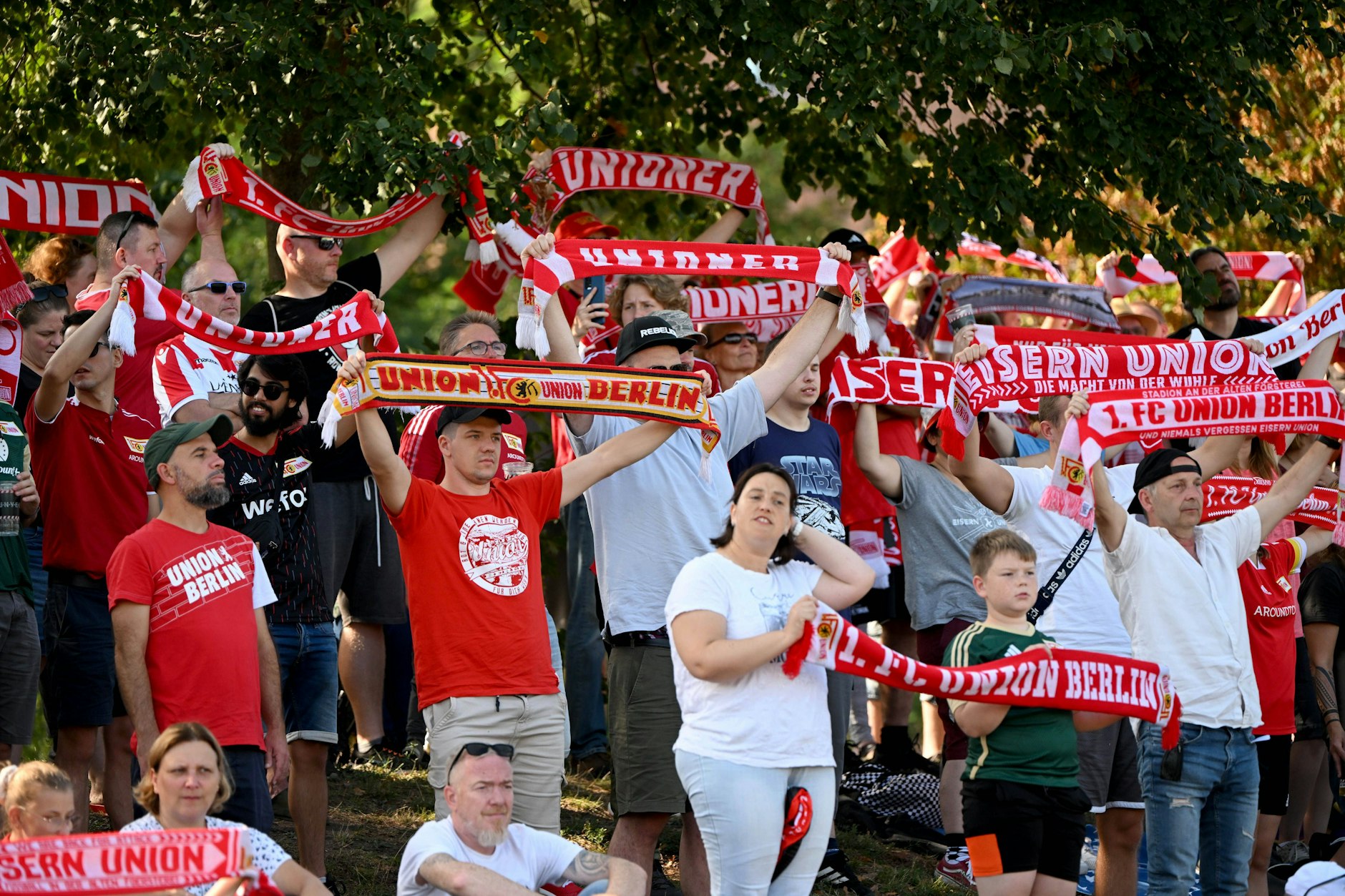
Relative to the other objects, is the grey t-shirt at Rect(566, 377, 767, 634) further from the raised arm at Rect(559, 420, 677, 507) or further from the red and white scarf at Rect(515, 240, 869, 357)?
the red and white scarf at Rect(515, 240, 869, 357)

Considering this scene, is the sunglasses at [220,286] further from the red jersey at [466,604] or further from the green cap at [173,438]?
the red jersey at [466,604]

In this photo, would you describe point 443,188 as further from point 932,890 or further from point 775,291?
point 932,890

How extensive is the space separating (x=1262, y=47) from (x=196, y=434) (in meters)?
6.32

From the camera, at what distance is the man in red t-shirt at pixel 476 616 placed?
19.8 feet

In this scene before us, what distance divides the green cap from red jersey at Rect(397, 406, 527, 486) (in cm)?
140

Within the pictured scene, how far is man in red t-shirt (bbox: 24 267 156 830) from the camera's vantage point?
6.50m

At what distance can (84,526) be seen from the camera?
669 centimetres

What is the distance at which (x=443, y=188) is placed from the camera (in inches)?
308

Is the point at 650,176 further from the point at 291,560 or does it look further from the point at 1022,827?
the point at 1022,827

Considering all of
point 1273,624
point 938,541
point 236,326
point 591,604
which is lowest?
point 1273,624

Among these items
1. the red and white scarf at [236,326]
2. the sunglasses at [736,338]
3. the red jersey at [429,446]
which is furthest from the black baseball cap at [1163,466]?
the red and white scarf at [236,326]

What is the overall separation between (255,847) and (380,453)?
1.43m

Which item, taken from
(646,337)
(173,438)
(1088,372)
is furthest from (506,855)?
(1088,372)

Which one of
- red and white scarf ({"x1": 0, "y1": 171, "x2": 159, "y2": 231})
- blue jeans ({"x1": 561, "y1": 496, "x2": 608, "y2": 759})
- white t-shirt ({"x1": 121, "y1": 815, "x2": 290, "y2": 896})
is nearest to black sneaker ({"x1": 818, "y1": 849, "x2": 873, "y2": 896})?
blue jeans ({"x1": 561, "y1": 496, "x2": 608, "y2": 759})
